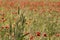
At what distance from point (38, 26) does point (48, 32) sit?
876mm

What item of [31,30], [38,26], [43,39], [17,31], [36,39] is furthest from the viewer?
[38,26]

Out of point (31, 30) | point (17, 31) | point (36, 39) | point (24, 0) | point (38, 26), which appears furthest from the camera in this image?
point (24, 0)

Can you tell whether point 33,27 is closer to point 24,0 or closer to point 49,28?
point 49,28

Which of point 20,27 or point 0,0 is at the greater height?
point 20,27

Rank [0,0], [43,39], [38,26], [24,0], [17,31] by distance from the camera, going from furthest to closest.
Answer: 1. [24,0]
2. [0,0]
3. [38,26]
4. [43,39]
5. [17,31]

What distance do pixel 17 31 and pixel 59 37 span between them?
2.64m

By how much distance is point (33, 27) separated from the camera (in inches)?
213

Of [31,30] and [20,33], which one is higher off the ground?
[20,33]

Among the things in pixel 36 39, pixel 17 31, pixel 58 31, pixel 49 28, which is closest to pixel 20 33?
pixel 17 31

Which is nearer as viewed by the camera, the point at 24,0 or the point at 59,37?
the point at 59,37

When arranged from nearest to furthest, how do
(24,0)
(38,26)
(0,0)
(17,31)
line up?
(17,31)
(38,26)
(0,0)
(24,0)

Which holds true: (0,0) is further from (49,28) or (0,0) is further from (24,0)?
(49,28)

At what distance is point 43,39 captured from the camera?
358 cm

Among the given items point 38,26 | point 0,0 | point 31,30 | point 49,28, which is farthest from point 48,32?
Answer: point 0,0
